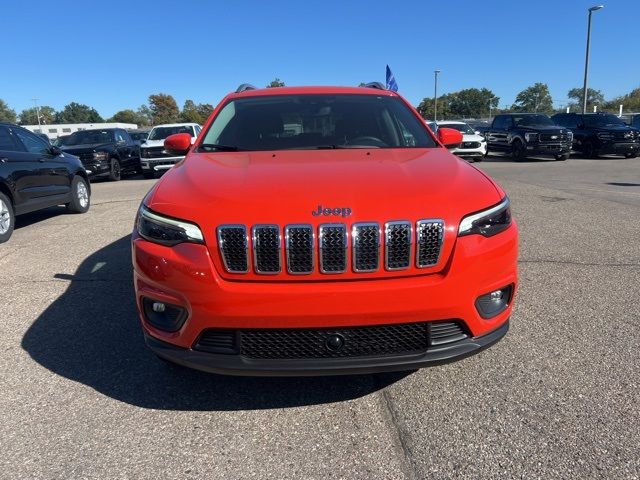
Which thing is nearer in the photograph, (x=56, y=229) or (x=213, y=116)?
(x=213, y=116)

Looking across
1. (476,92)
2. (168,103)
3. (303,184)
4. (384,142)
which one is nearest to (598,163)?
(384,142)

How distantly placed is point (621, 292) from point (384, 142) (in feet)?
8.24

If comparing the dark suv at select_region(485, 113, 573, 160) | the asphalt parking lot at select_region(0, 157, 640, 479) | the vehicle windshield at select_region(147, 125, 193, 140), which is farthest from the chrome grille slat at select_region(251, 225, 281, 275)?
the dark suv at select_region(485, 113, 573, 160)

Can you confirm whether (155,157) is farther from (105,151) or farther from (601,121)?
(601,121)

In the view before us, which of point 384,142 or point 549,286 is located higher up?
point 384,142

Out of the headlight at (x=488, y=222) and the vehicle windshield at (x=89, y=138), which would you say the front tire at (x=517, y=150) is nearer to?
the vehicle windshield at (x=89, y=138)

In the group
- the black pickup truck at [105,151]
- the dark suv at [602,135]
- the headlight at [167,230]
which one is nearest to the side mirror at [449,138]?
the headlight at [167,230]

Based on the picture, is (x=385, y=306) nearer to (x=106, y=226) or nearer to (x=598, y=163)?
(x=106, y=226)

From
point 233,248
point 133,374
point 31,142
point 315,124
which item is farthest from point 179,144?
point 31,142

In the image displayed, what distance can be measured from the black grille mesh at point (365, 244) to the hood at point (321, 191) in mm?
44

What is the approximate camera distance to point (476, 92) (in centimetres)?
9112

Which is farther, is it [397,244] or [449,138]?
[449,138]

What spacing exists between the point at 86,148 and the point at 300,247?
51.3 feet

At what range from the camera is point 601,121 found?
20.6 metres
